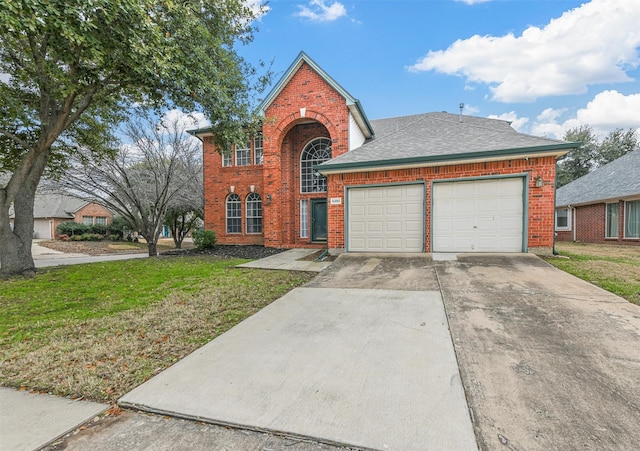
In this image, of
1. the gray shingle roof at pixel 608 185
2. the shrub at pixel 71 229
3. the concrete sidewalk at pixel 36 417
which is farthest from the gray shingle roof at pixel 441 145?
the shrub at pixel 71 229

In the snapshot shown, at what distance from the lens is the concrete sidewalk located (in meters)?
2.04

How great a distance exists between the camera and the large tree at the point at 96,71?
17.3ft

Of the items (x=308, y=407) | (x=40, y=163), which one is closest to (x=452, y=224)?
(x=308, y=407)

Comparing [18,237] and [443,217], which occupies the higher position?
[443,217]

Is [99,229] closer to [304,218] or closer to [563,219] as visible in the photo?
[304,218]

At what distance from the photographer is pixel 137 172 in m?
13.0

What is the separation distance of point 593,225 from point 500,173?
12.9 metres

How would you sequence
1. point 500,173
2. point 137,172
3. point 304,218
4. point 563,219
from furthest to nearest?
point 563,219 → point 304,218 → point 137,172 → point 500,173

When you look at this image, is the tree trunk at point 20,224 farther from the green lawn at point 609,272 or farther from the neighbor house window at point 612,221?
the neighbor house window at point 612,221

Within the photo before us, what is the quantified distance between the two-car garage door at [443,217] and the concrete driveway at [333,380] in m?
5.04

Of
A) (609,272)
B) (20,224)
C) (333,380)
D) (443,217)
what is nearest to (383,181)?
(443,217)

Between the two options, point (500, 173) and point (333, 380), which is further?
point (500, 173)

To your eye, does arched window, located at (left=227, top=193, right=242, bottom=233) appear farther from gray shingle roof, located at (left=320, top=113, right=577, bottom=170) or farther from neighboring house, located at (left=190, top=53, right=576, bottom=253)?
gray shingle roof, located at (left=320, top=113, right=577, bottom=170)

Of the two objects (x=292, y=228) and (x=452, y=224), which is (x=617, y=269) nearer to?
(x=452, y=224)
